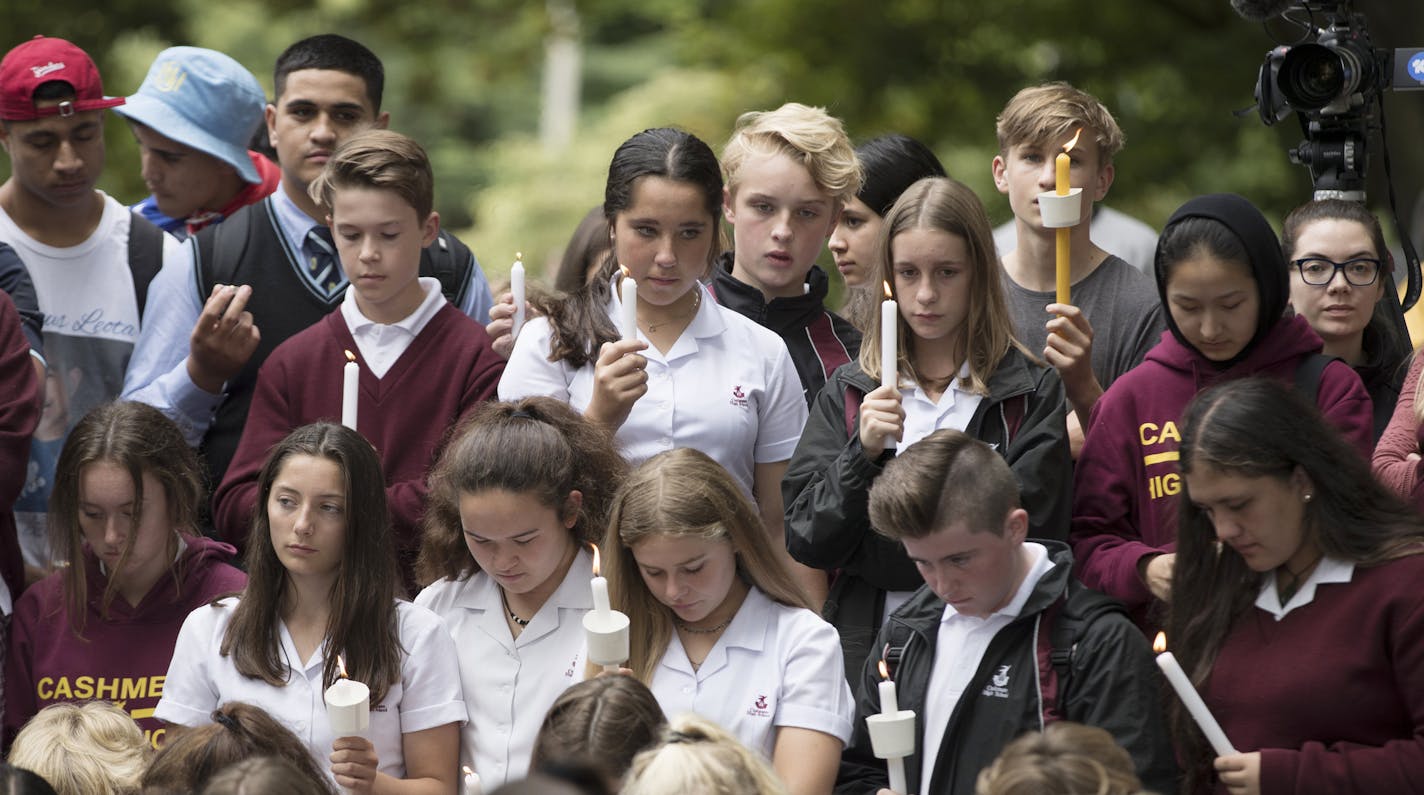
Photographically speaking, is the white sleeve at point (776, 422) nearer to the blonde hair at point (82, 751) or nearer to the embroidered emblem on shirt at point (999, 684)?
the embroidered emblem on shirt at point (999, 684)

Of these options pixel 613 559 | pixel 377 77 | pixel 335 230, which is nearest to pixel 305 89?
pixel 377 77

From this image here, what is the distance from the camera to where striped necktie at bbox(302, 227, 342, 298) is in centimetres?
577

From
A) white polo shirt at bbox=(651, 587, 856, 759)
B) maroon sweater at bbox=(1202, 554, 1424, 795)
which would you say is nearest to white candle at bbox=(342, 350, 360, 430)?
white polo shirt at bbox=(651, 587, 856, 759)

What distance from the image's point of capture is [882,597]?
4.83 m

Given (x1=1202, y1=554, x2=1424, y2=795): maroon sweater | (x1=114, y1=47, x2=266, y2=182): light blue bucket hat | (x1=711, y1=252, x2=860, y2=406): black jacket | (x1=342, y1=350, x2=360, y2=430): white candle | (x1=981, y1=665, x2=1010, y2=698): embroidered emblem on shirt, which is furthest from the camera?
(x1=114, y1=47, x2=266, y2=182): light blue bucket hat

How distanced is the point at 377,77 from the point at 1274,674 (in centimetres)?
374

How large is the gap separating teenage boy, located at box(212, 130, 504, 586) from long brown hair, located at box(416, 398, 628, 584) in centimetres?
30

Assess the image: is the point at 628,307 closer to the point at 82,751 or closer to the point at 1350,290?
the point at 82,751

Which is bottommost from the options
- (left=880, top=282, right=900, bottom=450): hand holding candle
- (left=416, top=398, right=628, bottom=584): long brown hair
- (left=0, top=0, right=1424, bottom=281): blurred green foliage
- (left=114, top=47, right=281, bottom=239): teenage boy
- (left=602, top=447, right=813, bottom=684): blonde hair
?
(left=602, top=447, right=813, bottom=684): blonde hair

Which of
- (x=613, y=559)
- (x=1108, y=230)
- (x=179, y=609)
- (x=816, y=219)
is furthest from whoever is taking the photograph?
(x=1108, y=230)

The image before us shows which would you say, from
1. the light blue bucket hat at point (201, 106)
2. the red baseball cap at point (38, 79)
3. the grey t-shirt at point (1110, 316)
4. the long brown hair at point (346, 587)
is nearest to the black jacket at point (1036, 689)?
the grey t-shirt at point (1110, 316)

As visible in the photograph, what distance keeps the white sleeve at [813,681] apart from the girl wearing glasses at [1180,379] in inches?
25.2

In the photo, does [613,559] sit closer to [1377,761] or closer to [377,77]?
[1377,761]

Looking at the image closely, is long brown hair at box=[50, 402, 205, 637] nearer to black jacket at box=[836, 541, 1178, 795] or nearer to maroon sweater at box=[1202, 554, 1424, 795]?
black jacket at box=[836, 541, 1178, 795]
